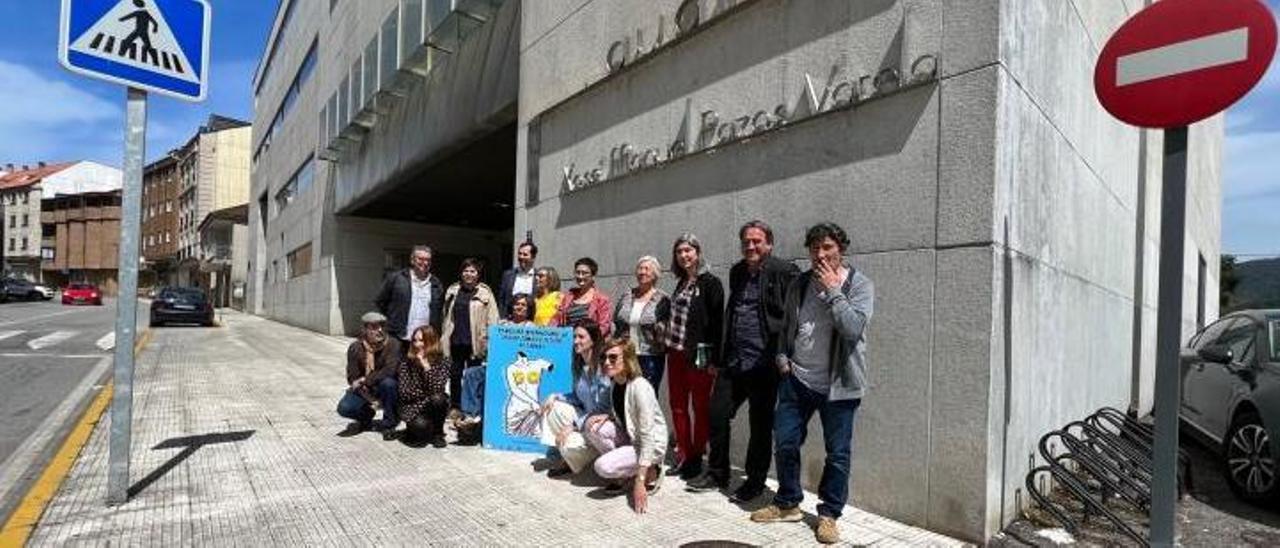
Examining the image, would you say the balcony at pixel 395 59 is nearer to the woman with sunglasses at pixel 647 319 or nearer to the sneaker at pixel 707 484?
the woman with sunglasses at pixel 647 319

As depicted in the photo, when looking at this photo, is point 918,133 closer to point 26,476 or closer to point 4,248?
point 26,476

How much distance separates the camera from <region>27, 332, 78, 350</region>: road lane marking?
15227 mm

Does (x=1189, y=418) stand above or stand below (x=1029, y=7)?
below

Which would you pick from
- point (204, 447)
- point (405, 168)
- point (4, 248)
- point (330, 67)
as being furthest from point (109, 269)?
point (204, 447)

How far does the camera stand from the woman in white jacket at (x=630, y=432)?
15.9 feet

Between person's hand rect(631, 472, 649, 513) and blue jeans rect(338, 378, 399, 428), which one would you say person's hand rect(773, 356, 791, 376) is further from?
blue jeans rect(338, 378, 399, 428)

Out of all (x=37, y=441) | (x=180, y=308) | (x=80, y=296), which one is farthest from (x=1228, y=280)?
(x=80, y=296)

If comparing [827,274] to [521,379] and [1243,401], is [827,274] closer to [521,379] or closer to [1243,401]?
[521,379]

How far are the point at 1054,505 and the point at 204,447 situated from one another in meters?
6.01

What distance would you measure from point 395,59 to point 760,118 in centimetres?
1142

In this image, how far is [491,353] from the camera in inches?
248

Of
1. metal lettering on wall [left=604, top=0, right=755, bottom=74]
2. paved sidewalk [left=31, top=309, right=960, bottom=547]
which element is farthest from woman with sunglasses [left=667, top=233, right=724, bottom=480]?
metal lettering on wall [left=604, top=0, right=755, bottom=74]

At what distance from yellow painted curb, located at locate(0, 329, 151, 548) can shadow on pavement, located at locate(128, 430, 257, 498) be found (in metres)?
0.47

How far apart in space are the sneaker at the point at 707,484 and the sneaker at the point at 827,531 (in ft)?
3.60
